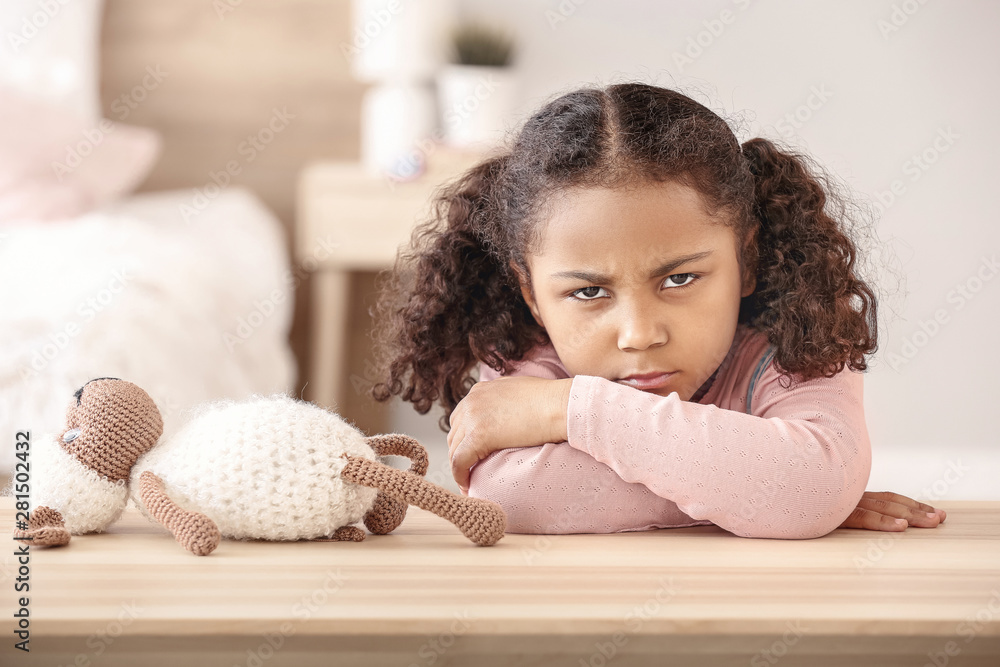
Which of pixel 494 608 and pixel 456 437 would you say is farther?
pixel 456 437

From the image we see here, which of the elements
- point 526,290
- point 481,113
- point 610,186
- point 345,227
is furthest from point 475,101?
point 610,186

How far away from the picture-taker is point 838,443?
78cm

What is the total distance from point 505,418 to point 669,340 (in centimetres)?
15

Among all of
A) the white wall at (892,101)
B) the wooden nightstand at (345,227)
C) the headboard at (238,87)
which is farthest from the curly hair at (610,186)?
the headboard at (238,87)

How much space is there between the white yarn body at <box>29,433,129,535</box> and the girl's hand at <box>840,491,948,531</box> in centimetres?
60

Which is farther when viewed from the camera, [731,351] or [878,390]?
[878,390]

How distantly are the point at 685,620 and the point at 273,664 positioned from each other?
A: 0.22 meters

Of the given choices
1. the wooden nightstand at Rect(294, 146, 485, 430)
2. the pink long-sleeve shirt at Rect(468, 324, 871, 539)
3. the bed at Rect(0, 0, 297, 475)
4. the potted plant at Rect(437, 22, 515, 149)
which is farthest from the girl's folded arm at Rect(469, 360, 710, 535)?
the potted plant at Rect(437, 22, 515, 149)

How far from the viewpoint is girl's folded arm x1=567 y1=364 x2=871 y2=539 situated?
0.74m

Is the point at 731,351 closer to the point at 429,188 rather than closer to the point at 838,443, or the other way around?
the point at 838,443

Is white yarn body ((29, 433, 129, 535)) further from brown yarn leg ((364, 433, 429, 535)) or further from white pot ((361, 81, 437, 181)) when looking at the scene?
white pot ((361, 81, 437, 181))

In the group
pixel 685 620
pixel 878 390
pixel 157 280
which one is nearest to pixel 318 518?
pixel 685 620

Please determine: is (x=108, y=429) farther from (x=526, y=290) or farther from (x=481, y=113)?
(x=481, y=113)

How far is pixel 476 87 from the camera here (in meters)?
A: 2.43
